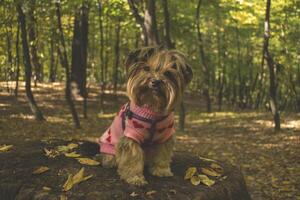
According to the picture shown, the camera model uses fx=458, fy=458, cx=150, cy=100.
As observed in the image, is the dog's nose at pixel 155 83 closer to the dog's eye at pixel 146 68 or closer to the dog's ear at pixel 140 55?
the dog's eye at pixel 146 68

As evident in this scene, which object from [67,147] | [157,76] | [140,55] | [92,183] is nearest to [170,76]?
[157,76]

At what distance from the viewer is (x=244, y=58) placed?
1426 inches

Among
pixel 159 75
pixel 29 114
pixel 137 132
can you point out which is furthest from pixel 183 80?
pixel 29 114

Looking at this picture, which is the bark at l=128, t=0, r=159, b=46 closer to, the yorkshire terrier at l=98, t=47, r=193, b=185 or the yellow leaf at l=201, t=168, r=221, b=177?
the yellow leaf at l=201, t=168, r=221, b=177

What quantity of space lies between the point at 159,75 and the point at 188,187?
1566mm

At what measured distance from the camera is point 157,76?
4.33 m

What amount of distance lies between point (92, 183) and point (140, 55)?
62.5 inches

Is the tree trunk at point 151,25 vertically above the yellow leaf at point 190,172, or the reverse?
the tree trunk at point 151,25

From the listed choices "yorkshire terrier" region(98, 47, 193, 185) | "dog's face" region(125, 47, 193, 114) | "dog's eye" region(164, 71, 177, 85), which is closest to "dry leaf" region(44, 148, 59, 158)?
"yorkshire terrier" region(98, 47, 193, 185)

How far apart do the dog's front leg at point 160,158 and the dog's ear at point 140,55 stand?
1.04 metres

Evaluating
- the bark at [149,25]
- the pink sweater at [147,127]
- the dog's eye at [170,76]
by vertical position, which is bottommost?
the pink sweater at [147,127]

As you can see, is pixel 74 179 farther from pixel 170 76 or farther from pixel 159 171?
pixel 170 76

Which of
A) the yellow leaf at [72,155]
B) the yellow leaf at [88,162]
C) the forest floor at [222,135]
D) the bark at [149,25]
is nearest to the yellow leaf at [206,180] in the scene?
the yellow leaf at [88,162]

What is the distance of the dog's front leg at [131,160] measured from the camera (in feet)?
15.7
